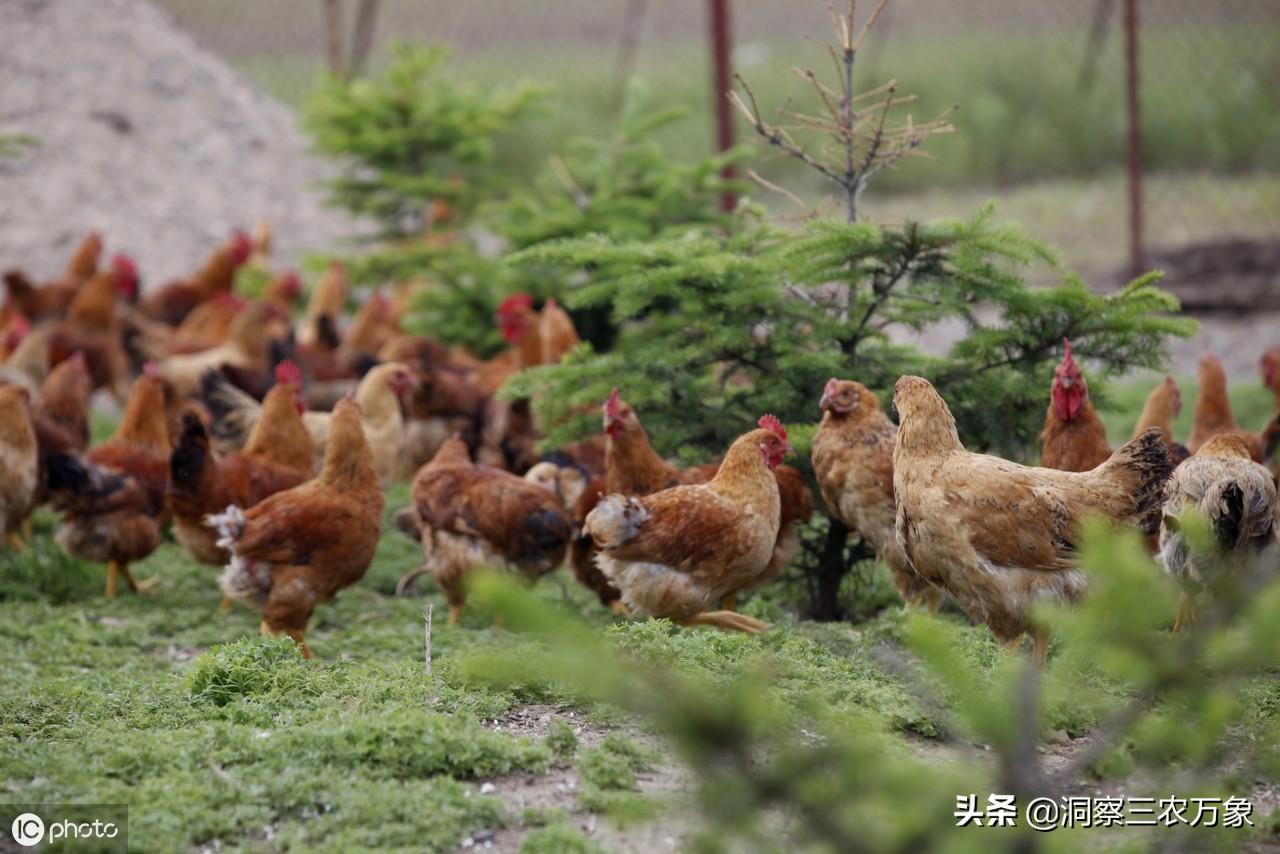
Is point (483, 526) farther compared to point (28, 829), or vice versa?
point (483, 526)

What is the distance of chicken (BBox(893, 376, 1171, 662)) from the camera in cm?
480

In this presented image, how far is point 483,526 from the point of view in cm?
654

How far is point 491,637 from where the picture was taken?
623 cm

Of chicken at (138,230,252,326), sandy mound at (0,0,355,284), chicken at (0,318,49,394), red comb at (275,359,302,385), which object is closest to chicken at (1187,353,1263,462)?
red comb at (275,359,302,385)

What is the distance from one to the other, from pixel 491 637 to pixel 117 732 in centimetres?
209

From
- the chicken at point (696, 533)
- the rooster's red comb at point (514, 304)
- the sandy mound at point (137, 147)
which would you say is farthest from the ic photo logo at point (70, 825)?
the sandy mound at point (137, 147)

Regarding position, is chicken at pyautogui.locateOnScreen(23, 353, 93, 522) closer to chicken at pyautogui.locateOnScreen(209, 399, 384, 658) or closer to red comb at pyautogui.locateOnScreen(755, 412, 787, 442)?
chicken at pyautogui.locateOnScreen(209, 399, 384, 658)

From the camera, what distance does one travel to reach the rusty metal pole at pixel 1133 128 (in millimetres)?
12391

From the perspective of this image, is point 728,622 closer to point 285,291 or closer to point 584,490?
point 584,490

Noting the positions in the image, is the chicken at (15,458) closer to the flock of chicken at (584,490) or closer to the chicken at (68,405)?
the flock of chicken at (584,490)

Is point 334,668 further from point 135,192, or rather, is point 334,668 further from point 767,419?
point 135,192

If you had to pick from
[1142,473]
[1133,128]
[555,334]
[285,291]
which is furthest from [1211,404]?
[285,291]

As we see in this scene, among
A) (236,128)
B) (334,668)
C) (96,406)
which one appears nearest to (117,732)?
(334,668)

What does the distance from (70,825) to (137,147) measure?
1436cm
